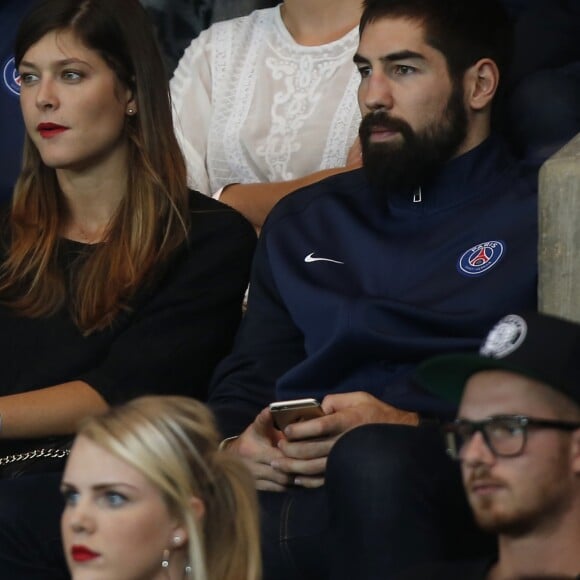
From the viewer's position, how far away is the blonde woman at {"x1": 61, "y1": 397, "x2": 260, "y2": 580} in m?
2.45

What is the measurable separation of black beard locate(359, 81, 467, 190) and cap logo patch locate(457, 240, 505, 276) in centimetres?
20

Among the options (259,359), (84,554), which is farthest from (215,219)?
(84,554)

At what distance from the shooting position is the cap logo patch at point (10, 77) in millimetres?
4145

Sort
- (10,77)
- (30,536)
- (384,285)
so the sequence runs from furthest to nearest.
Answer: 1. (10,77)
2. (384,285)
3. (30,536)

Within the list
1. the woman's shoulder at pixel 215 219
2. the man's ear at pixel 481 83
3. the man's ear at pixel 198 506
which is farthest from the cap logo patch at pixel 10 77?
the man's ear at pixel 198 506

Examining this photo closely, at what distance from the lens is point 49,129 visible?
3529 millimetres

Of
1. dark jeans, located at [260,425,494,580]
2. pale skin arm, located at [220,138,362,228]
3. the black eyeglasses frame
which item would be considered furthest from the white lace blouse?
the black eyeglasses frame

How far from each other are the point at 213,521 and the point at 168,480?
0.33 feet

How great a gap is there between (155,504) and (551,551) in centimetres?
59

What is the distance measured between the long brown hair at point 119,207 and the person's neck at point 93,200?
3 cm

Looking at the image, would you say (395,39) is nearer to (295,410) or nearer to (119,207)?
(119,207)

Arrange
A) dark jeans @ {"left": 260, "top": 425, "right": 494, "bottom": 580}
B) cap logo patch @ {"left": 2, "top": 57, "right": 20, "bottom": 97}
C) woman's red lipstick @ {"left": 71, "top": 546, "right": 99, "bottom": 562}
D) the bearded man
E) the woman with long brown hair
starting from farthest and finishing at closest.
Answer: cap logo patch @ {"left": 2, "top": 57, "right": 20, "bottom": 97}
the woman with long brown hair
the bearded man
dark jeans @ {"left": 260, "top": 425, "right": 494, "bottom": 580}
woman's red lipstick @ {"left": 71, "top": 546, "right": 99, "bottom": 562}

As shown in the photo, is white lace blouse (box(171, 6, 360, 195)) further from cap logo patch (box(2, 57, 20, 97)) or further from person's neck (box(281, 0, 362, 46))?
cap logo patch (box(2, 57, 20, 97))

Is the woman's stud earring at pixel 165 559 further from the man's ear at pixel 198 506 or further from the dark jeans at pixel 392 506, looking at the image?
the dark jeans at pixel 392 506
